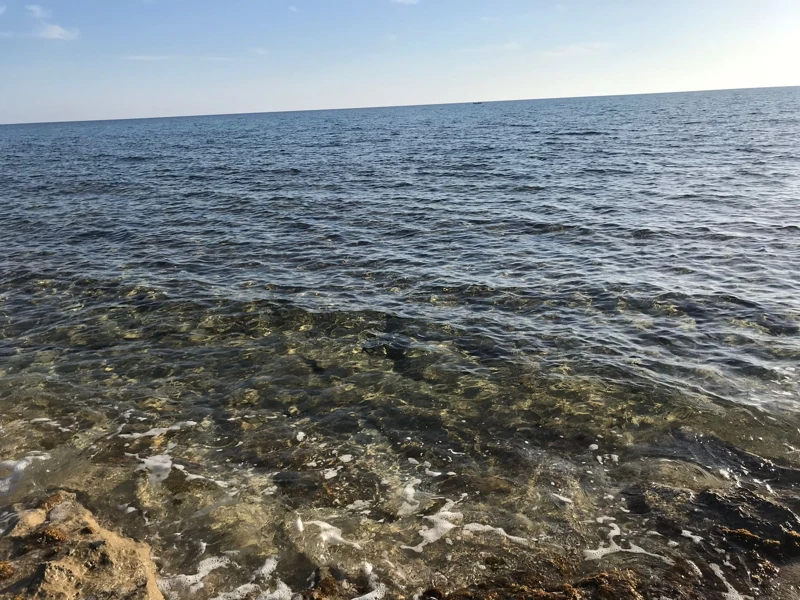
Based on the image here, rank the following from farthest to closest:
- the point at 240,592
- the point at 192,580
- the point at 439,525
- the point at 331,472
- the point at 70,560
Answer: the point at 331,472, the point at 439,525, the point at 192,580, the point at 240,592, the point at 70,560

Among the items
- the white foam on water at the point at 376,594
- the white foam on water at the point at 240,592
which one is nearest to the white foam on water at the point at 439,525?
the white foam on water at the point at 376,594

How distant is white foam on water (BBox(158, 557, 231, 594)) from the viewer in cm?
552

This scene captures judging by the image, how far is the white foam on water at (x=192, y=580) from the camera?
552 centimetres

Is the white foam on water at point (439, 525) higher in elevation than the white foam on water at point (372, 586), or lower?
lower

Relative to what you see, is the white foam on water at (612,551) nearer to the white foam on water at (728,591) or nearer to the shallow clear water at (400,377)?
the shallow clear water at (400,377)

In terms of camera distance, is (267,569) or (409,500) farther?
(409,500)

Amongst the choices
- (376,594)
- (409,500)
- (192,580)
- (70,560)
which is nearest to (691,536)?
(409,500)

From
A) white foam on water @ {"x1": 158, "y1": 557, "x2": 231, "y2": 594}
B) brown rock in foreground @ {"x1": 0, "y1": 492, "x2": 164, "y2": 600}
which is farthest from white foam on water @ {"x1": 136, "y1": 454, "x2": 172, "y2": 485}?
white foam on water @ {"x1": 158, "y1": 557, "x2": 231, "y2": 594}

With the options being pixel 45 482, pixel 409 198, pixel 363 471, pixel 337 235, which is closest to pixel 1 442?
pixel 45 482

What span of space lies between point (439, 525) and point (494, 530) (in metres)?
0.77

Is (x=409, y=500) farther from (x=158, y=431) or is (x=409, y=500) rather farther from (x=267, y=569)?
(x=158, y=431)

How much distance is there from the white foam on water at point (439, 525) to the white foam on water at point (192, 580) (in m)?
2.44

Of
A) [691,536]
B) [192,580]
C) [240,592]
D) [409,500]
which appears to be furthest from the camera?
[409,500]

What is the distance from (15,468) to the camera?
7.49 meters
